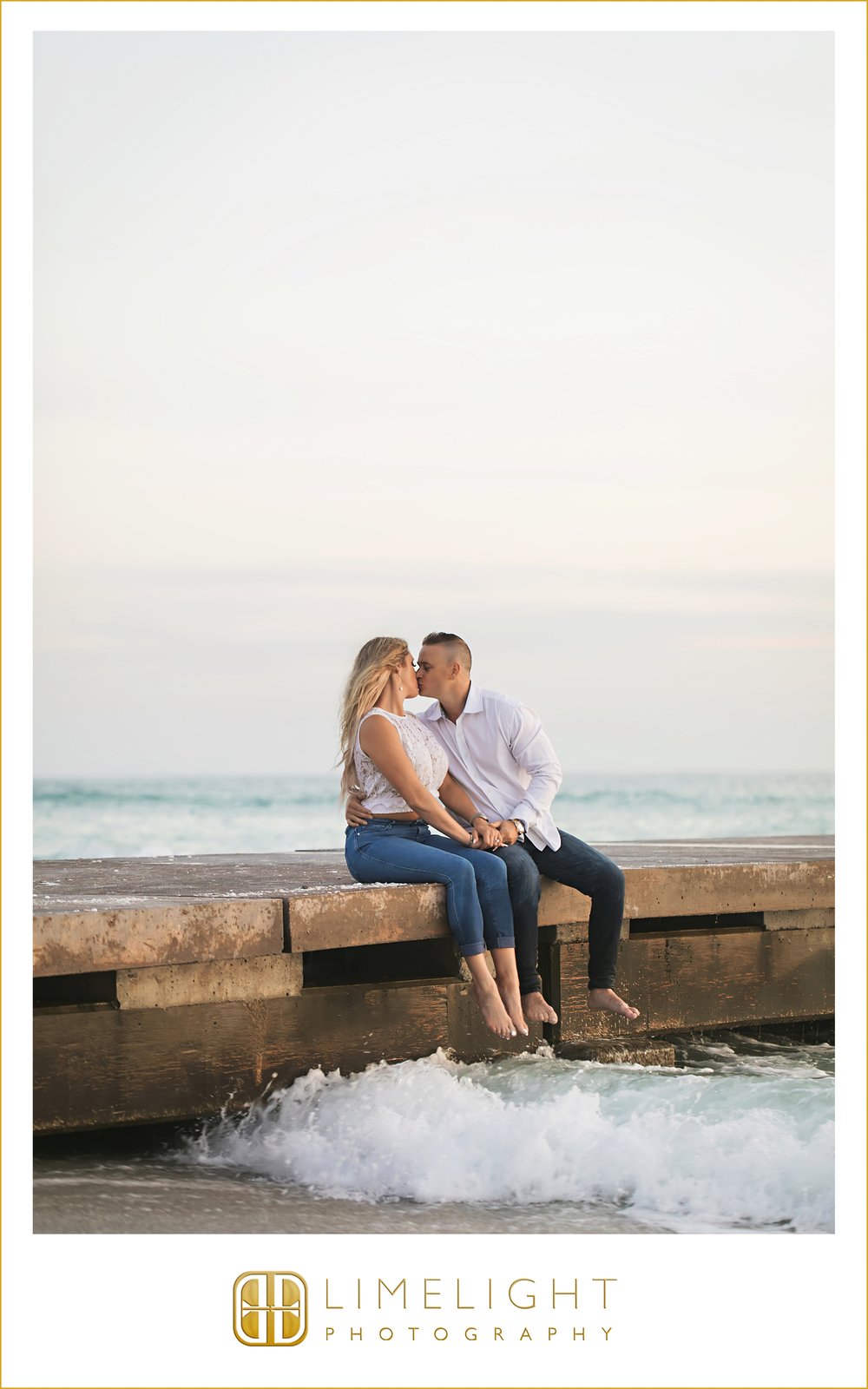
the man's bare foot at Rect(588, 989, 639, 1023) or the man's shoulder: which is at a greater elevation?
the man's shoulder

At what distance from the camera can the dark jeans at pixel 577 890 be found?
20.8 feet

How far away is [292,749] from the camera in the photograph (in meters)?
30.8

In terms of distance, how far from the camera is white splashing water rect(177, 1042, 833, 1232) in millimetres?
5570

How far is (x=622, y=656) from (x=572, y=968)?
2462 cm

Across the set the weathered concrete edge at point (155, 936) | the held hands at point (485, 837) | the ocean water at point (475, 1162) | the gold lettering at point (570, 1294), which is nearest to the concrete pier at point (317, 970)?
the weathered concrete edge at point (155, 936)

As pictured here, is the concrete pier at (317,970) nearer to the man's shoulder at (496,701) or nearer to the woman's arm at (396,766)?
the woman's arm at (396,766)

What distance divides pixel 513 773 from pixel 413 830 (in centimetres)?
64

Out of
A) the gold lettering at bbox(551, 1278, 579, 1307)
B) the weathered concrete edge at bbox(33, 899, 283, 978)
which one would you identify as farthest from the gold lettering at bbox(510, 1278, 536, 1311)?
the weathered concrete edge at bbox(33, 899, 283, 978)

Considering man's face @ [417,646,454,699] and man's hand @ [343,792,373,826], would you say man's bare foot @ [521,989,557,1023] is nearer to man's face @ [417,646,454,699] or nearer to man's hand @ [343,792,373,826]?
man's hand @ [343,792,373,826]

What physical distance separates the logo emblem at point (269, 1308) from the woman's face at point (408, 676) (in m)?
2.90

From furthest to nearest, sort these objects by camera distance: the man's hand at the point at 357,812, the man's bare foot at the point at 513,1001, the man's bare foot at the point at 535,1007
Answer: the man's bare foot at the point at 535,1007
the man's hand at the point at 357,812
the man's bare foot at the point at 513,1001

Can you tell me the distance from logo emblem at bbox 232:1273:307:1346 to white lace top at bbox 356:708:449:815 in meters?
2.48

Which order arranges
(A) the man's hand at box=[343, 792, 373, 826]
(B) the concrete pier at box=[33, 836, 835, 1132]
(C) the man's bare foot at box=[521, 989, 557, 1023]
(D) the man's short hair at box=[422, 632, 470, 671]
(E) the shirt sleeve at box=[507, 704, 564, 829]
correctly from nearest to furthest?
(B) the concrete pier at box=[33, 836, 835, 1132], (A) the man's hand at box=[343, 792, 373, 826], (C) the man's bare foot at box=[521, 989, 557, 1023], (E) the shirt sleeve at box=[507, 704, 564, 829], (D) the man's short hair at box=[422, 632, 470, 671]
